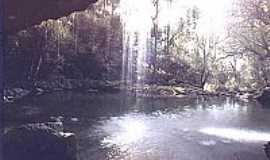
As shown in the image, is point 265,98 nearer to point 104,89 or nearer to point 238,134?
point 104,89

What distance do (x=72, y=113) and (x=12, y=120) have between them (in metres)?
3.19

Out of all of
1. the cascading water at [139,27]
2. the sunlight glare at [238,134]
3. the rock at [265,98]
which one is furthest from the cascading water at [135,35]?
the sunlight glare at [238,134]

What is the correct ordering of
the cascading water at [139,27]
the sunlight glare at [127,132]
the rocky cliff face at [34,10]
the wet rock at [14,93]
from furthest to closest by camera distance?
the cascading water at [139,27] < the wet rock at [14,93] < the sunlight glare at [127,132] < the rocky cliff face at [34,10]

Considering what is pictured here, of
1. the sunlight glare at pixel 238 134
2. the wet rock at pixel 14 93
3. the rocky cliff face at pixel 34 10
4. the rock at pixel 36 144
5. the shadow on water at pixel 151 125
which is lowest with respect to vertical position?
the sunlight glare at pixel 238 134

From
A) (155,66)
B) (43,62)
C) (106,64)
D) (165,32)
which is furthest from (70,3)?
(165,32)

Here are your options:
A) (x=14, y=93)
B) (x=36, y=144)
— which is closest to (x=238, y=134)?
(x=36, y=144)

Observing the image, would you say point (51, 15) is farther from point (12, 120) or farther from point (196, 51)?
point (196, 51)

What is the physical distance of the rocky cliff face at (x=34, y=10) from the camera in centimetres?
784

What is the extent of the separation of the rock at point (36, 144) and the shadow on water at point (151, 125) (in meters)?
0.67

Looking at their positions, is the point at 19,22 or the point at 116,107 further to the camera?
the point at 116,107

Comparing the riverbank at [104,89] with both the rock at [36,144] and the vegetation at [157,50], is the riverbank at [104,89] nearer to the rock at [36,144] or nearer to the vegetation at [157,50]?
the vegetation at [157,50]

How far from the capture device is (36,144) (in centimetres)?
806

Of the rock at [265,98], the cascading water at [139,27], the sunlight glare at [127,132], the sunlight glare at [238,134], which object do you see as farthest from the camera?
the cascading water at [139,27]

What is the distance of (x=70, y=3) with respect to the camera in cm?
896
